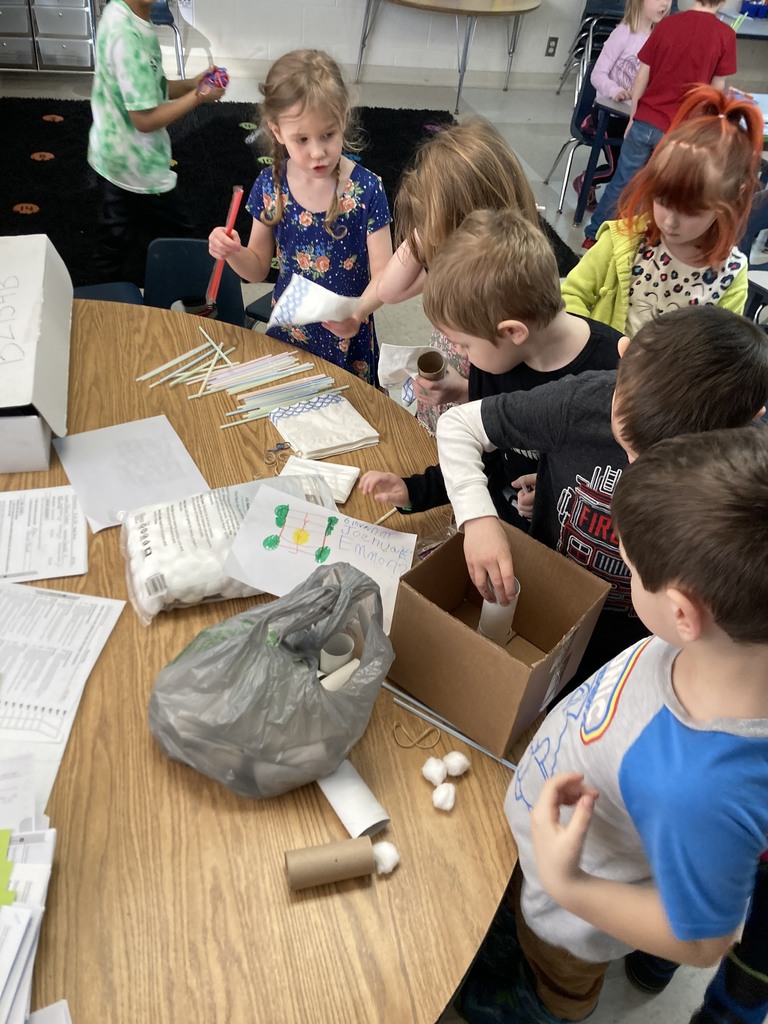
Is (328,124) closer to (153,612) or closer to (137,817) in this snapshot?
(153,612)


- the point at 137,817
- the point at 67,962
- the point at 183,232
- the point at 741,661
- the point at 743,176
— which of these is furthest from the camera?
the point at 183,232

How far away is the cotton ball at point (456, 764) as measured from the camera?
1.00m

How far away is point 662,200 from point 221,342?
105cm

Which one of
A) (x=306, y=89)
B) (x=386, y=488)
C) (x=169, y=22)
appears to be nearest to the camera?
(x=386, y=488)

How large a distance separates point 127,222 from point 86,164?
5.92ft

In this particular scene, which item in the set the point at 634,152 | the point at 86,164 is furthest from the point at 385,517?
the point at 86,164

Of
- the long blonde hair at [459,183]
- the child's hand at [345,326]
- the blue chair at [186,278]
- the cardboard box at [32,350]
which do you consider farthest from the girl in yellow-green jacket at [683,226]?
the cardboard box at [32,350]

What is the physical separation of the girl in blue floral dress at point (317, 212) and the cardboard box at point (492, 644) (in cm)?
86

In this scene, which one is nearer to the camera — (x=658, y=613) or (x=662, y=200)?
(x=658, y=613)

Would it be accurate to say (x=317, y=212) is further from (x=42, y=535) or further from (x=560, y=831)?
(x=560, y=831)

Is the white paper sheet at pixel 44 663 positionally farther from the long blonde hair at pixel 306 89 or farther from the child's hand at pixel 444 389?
the long blonde hair at pixel 306 89

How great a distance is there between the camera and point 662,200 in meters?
1.74

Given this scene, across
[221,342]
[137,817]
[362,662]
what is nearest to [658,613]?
[362,662]

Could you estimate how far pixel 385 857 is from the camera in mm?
907
